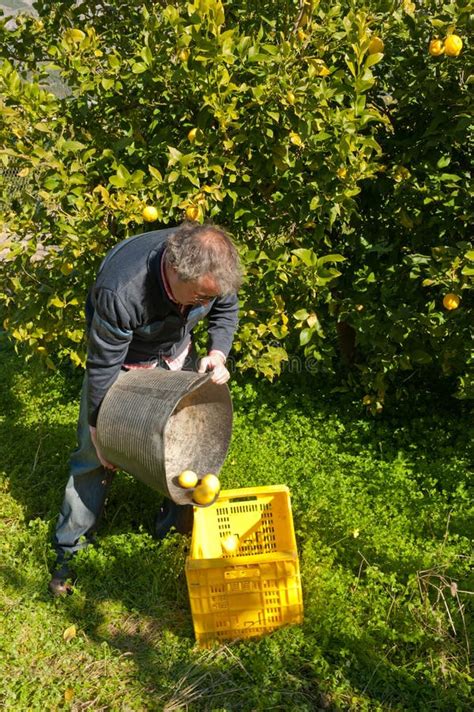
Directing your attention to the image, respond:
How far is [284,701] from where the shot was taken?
229cm

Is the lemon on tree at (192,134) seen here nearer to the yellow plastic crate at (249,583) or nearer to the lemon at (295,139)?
the lemon at (295,139)

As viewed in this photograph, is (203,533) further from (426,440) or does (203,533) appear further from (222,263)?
(426,440)

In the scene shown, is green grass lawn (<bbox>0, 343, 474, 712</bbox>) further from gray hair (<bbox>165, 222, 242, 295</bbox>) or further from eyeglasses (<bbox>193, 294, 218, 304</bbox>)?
gray hair (<bbox>165, 222, 242, 295</bbox>)

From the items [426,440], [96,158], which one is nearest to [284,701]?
[426,440]

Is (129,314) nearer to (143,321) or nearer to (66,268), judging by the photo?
(143,321)

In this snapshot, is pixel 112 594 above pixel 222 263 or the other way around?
the other way around

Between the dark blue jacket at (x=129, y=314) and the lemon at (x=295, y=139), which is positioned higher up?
A: the lemon at (x=295, y=139)

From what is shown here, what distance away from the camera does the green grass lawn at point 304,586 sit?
2.35 m

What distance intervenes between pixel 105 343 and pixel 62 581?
1.13m

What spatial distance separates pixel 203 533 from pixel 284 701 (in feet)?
2.48

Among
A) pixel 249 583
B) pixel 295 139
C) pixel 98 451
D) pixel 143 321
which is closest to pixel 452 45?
pixel 295 139

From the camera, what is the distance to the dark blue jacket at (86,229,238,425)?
7.47 feet

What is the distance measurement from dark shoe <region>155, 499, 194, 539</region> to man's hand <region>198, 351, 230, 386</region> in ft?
2.06

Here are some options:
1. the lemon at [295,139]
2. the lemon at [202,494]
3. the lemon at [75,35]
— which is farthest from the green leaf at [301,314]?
the lemon at [75,35]
